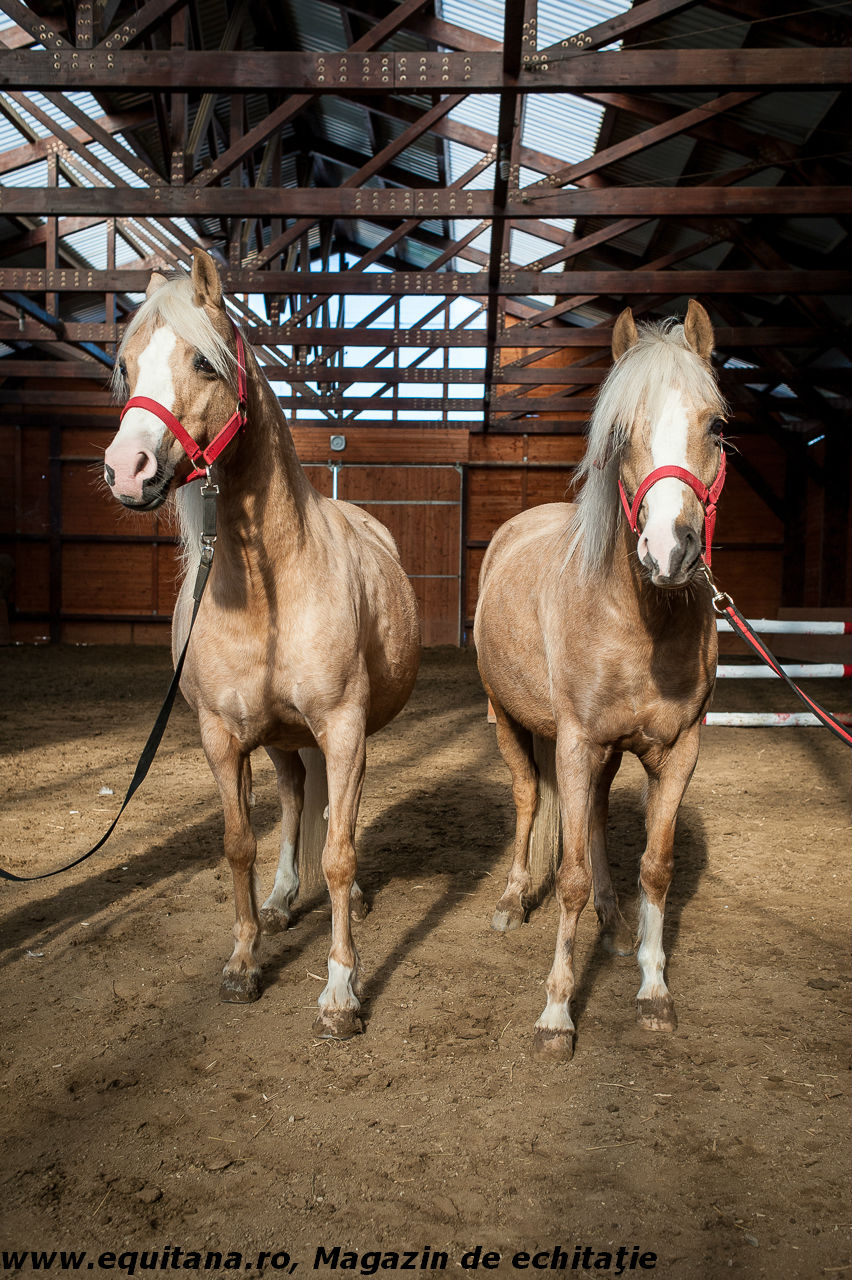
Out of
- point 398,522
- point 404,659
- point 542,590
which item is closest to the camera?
point 542,590

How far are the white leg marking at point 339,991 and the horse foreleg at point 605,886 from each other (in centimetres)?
105

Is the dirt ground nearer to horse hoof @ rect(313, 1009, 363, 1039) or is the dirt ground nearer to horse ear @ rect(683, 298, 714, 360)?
horse hoof @ rect(313, 1009, 363, 1039)

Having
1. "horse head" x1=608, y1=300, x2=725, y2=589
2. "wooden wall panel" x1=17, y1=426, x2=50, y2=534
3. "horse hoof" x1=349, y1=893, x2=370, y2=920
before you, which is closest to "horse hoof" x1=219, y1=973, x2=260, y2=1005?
"horse hoof" x1=349, y1=893, x2=370, y2=920

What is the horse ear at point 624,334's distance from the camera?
8.23 ft

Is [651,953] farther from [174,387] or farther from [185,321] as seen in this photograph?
[185,321]

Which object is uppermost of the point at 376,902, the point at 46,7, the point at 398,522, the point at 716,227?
the point at 46,7

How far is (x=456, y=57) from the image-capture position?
18.6 ft

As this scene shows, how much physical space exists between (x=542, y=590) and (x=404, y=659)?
696 millimetres

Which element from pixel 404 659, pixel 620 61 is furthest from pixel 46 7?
pixel 404 659

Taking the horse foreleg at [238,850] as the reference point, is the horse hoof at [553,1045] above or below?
below

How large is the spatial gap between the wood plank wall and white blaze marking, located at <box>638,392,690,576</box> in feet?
46.2

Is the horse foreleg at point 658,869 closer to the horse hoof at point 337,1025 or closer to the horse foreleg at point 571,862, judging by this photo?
the horse foreleg at point 571,862

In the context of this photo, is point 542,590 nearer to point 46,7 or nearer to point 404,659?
point 404,659

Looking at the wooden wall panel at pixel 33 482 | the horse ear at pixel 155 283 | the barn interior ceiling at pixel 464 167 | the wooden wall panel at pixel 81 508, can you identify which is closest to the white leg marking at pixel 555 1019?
the horse ear at pixel 155 283
